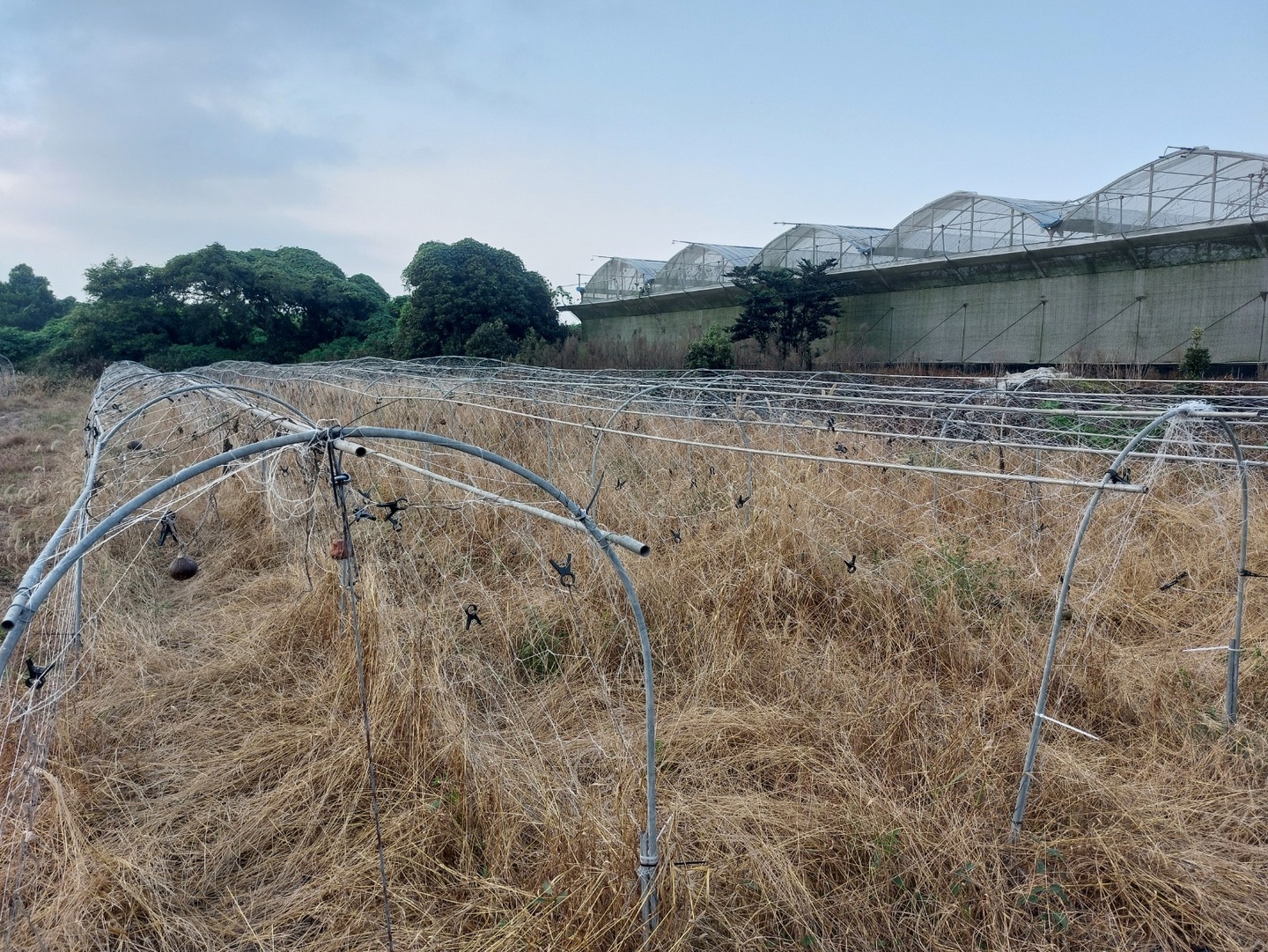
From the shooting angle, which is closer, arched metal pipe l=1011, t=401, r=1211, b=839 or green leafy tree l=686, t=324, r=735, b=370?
arched metal pipe l=1011, t=401, r=1211, b=839

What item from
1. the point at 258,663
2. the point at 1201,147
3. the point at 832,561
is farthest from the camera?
the point at 1201,147

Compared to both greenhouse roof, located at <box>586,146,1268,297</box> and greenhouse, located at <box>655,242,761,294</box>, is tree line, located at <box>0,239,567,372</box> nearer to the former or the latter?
greenhouse, located at <box>655,242,761,294</box>

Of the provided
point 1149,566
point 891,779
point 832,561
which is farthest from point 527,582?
point 1149,566

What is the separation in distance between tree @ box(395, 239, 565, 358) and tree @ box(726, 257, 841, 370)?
694cm

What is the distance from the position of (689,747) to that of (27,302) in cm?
4753

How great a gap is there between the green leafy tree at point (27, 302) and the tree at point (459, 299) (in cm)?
2294

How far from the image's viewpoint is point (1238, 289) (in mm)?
15227

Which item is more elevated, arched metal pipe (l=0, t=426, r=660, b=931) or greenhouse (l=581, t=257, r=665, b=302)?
greenhouse (l=581, t=257, r=665, b=302)

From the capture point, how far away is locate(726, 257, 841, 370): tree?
21.0 metres

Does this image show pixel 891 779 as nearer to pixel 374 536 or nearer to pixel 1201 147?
pixel 374 536

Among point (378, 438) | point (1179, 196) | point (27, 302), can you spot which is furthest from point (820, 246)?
point (27, 302)

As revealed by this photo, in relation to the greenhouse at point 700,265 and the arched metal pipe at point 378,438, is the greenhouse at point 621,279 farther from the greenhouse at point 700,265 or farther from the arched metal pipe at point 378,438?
the arched metal pipe at point 378,438

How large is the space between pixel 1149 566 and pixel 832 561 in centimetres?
226

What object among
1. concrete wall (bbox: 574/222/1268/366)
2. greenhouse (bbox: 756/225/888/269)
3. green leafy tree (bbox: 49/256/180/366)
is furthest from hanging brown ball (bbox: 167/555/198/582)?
green leafy tree (bbox: 49/256/180/366)
